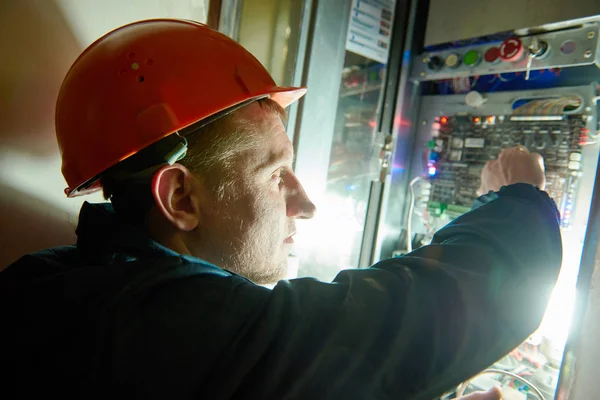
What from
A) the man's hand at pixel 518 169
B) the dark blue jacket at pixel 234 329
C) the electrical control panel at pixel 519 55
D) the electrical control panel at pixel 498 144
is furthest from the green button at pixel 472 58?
the dark blue jacket at pixel 234 329

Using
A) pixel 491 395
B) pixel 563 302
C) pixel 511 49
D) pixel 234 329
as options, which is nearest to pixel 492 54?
pixel 511 49

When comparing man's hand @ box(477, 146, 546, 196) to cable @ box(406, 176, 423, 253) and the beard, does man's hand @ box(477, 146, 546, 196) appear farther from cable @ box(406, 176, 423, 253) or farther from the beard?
the beard

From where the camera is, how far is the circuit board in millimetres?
1145

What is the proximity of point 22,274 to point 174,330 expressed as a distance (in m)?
0.35

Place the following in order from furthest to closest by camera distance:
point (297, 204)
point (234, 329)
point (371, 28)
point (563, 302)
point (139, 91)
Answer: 1. point (371, 28)
2. point (563, 302)
3. point (297, 204)
4. point (139, 91)
5. point (234, 329)

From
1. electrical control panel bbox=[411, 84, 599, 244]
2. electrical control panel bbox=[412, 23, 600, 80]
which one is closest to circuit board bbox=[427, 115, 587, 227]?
electrical control panel bbox=[411, 84, 599, 244]

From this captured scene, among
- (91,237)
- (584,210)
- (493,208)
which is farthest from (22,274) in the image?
(584,210)

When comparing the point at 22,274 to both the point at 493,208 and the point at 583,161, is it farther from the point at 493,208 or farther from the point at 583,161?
the point at 583,161

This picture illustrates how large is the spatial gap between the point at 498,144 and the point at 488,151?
0.04 m

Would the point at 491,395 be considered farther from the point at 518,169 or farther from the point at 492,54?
the point at 492,54

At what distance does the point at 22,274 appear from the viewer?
628 millimetres

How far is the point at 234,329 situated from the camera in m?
0.49

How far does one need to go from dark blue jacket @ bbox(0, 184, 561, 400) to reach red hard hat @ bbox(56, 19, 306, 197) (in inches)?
6.1

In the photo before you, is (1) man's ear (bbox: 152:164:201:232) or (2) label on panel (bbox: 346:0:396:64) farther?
(2) label on panel (bbox: 346:0:396:64)
